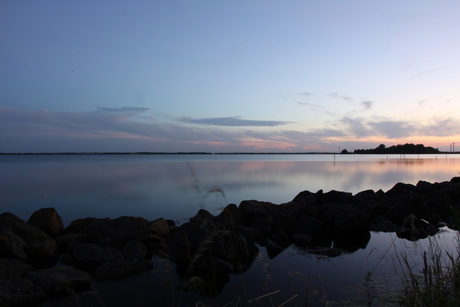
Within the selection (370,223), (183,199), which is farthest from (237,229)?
(183,199)

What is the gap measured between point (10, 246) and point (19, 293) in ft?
8.78

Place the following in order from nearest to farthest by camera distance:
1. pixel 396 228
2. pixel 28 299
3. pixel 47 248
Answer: pixel 28 299
pixel 47 248
pixel 396 228

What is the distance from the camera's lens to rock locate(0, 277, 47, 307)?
238 inches

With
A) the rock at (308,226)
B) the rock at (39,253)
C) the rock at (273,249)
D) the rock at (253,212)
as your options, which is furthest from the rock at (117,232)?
the rock at (308,226)

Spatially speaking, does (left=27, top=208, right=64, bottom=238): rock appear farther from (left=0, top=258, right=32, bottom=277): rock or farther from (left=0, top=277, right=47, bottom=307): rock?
(left=0, top=277, right=47, bottom=307): rock

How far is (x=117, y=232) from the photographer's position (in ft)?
32.5

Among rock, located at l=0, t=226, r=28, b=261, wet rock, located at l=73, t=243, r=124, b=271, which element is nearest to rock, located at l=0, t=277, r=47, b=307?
wet rock, located at l=73, t=243, r=124, b=271

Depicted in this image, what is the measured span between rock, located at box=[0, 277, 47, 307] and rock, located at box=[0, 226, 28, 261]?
2179mm

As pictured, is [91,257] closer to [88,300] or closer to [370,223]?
[88,300]

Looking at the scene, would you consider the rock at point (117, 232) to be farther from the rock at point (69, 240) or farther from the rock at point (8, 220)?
the rock at point (8, 220)

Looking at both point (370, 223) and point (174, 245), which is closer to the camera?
point (174, 245)

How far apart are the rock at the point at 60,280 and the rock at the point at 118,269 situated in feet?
1.27

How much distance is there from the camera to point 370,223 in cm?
1379

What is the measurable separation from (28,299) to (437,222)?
15195mm
